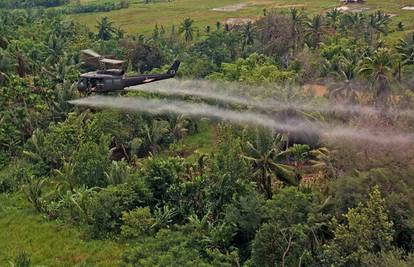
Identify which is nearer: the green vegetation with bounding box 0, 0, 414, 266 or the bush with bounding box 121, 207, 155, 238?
the green vegetation with bounding box 0, 0, 414, 266

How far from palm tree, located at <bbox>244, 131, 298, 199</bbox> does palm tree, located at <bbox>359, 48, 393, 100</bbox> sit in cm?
1141

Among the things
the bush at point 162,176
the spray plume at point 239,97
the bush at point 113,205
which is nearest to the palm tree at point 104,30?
the spray plume at point 239,97

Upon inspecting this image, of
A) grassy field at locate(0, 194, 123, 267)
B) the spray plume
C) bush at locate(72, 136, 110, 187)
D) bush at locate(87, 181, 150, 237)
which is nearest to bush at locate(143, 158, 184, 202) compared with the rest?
bush at locate(87, 181, 150, 237)

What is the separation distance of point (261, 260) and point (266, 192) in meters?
7.09

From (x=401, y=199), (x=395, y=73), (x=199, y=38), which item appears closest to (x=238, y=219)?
(x=401, y=199)

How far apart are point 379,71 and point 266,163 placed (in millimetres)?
13031

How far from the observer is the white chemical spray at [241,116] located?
3031 cm

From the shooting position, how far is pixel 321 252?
2352cm

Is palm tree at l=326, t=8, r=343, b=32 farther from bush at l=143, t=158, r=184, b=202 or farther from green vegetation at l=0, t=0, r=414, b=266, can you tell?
bush at l=143, t=158, r=184, b=202

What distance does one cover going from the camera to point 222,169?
29.6 metres

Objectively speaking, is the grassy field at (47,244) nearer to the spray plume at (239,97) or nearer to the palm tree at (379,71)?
the spray plume at (239,97)

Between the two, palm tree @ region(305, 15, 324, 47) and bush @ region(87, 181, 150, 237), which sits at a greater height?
palm tree @ region(305, 15, 324, 47)

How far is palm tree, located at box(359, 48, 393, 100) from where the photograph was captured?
37188 millimetres

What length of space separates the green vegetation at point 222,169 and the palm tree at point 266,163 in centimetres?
8
